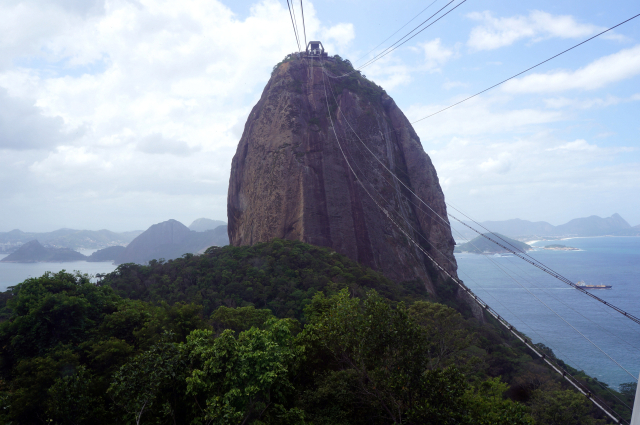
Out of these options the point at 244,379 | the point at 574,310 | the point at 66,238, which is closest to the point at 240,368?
the point at 244,379

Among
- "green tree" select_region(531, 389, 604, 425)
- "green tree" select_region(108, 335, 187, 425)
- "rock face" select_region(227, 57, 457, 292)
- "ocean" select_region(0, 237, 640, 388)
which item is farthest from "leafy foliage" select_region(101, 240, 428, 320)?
"green tree" select_region(108, 335, 187, 425)

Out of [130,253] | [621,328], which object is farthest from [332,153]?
[130,253]

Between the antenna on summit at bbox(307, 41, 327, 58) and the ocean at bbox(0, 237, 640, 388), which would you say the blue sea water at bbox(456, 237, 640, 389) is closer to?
the ocean at bbox(0, 237, 640, 388)

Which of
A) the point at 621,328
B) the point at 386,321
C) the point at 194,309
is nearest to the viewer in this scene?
the point at 386,321

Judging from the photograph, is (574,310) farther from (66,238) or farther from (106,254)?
(66,238)

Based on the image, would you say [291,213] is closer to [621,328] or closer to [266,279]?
[266,279]

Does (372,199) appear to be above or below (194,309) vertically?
above
